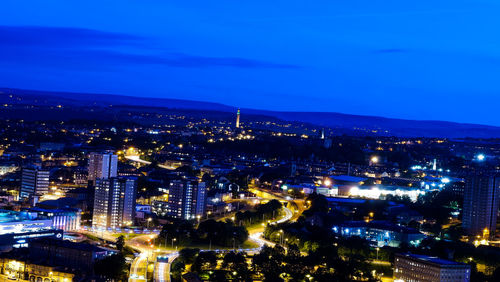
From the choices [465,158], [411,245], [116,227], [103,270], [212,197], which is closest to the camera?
[103,270]

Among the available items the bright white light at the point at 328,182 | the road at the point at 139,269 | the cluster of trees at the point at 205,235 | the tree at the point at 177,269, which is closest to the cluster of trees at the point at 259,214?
the cluster of trees at the point at 205,235

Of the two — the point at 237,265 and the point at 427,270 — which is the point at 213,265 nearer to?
the point at 237,265

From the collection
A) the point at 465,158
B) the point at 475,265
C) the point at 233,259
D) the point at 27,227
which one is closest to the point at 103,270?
the point at 233,259

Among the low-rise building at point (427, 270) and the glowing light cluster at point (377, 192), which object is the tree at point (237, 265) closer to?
the low-rise building at point (427, 270)

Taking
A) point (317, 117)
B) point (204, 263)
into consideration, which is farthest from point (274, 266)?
point (317, 117)

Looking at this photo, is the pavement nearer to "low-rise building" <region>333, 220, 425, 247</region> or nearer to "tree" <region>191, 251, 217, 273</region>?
"tree" <region>191, 251, 217, 273</region>

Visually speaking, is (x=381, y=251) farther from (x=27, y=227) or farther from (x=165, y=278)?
(x=27, y=227)
